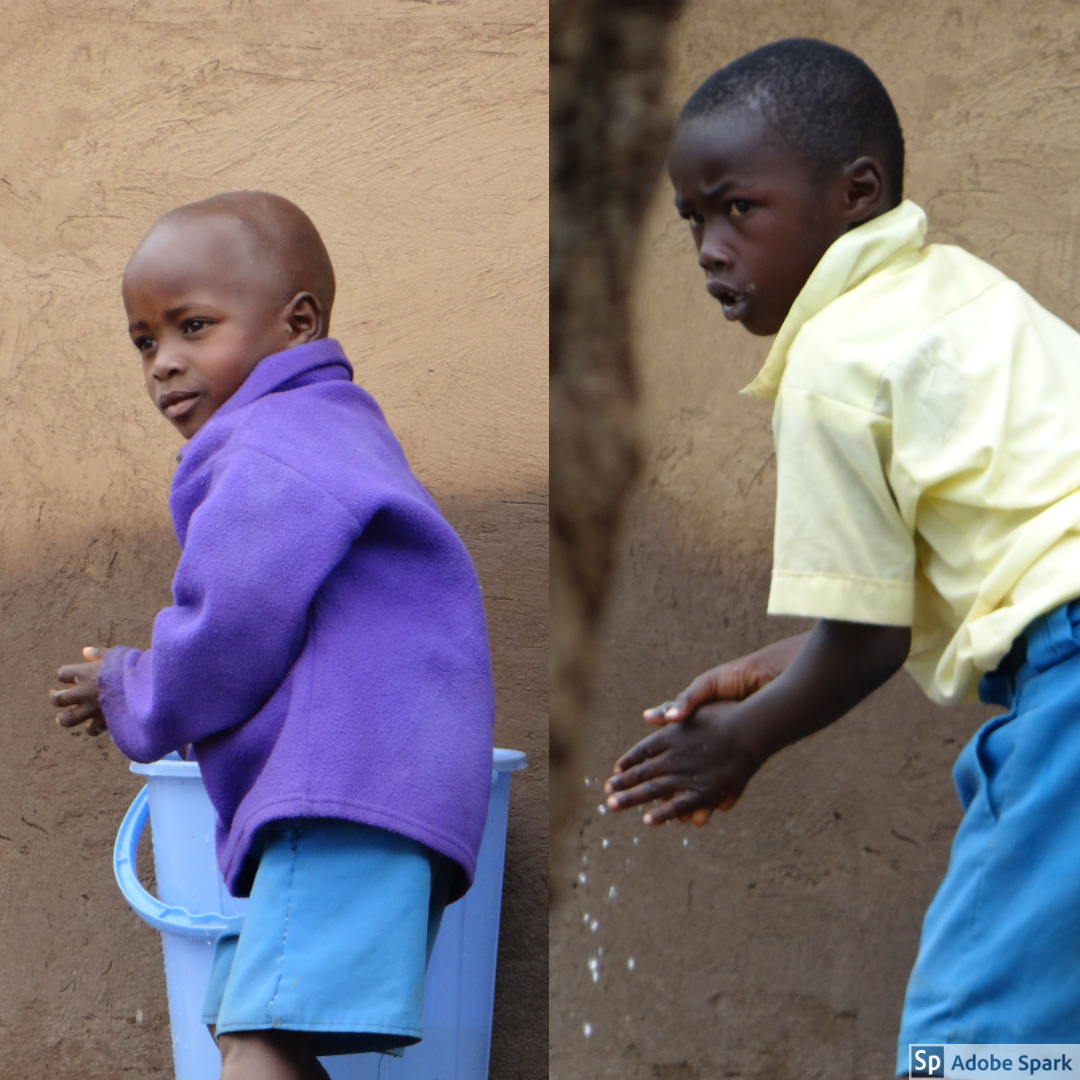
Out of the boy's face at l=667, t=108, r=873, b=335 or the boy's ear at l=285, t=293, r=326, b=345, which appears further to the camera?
the boy's ear at l=285, t=293, r=326, b=345

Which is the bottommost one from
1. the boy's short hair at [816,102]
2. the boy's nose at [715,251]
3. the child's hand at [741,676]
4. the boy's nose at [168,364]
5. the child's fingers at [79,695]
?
the child's fingers at [79,695]

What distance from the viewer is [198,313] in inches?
77.1

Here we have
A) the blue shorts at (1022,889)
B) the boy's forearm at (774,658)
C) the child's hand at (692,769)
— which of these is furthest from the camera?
the boy's forearm at (774,658)

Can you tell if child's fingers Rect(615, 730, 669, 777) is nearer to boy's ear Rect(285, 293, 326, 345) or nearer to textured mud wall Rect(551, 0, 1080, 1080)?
boy's ear Rect(285, 293, 326, 345)

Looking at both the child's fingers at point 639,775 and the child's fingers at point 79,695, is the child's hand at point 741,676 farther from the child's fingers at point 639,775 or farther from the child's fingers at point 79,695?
the child's fingers at point 79,695

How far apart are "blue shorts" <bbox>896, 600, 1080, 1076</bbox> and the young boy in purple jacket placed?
2.12ft

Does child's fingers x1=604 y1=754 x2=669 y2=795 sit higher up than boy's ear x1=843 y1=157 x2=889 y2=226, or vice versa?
boy's ear x1=843 y1=157 x2=889 y2=226

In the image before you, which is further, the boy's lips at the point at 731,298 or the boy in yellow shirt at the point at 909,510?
the boy's lips at the point at 731,298

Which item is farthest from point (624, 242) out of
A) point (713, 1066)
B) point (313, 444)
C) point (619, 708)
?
point (713, 1066)

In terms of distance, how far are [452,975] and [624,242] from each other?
1.42m

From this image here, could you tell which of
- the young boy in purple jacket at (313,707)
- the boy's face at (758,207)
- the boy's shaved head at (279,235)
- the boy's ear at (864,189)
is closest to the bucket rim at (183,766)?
the young boy in purple jacket at (313,707)

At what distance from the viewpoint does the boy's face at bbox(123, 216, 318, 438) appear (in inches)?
77.2

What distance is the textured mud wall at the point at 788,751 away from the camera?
2430 millimetres

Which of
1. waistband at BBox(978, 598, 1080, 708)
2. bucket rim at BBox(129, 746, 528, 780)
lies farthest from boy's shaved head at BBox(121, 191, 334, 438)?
waistband at BBox(978, 598, 1080, 708)
